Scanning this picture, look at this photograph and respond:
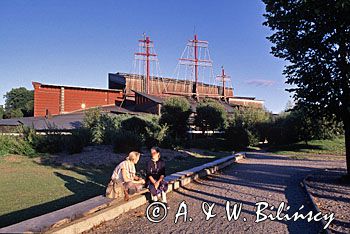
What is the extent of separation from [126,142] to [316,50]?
410 inches

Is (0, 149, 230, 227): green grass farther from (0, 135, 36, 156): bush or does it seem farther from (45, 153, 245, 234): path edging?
(0, 135, 36, 156): bush

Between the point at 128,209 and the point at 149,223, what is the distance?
1014 millimetres

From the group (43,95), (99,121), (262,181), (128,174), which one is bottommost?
(262,181)

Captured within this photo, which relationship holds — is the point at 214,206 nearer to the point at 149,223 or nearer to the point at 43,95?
the point at 149,223

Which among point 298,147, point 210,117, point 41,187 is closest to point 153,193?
point 41,187

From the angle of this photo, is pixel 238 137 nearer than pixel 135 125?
No

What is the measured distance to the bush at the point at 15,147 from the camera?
17.4 m

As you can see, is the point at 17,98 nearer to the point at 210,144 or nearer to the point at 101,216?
the point at 210,144

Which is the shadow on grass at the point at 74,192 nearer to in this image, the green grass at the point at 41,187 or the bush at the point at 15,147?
the green grass at the point at 41,187

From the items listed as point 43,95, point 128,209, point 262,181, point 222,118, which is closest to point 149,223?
point 128,209

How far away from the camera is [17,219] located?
238 inches

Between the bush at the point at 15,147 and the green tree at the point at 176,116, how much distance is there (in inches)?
576

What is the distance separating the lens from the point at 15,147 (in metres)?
17.7

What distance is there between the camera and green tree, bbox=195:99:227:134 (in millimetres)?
36438
